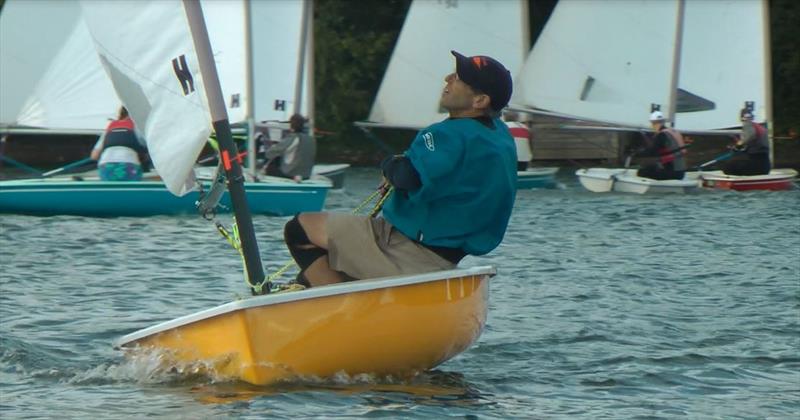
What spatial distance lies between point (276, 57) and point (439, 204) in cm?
1484

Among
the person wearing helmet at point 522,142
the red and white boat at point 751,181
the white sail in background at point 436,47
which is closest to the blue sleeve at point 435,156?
the red and white boat at point 751,181

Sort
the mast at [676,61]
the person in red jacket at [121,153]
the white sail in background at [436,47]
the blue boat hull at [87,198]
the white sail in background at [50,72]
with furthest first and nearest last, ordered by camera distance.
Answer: the white sail in background at [436,47], the mast at [676,61], the white sail in background at [50,72], the blue boat hull at [87,198], the person in red jacket at [121,153]

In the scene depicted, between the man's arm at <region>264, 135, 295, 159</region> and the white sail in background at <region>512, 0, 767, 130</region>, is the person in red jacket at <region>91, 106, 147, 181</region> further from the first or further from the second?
the white sail in background at <region>512, 0, 767, 130</region>

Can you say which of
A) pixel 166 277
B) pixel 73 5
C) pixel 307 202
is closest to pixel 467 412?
pixel 166 277

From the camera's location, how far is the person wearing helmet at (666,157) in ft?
65.0

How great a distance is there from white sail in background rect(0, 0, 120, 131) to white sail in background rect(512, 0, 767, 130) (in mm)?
8279

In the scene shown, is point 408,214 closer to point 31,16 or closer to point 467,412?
point 467,412

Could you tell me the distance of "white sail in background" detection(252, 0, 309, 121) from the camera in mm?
20500

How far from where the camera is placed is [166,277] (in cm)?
1052

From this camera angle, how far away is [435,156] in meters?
5.79

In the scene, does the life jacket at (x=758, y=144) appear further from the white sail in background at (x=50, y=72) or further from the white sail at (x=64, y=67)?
the white sail in background at (x=50, y=72)

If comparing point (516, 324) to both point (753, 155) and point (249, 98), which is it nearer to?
point (249, 98)

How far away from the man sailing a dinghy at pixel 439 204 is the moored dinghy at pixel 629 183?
13.7 metres

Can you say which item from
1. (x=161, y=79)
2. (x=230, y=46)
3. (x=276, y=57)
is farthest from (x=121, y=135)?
(x=161, y=79)
